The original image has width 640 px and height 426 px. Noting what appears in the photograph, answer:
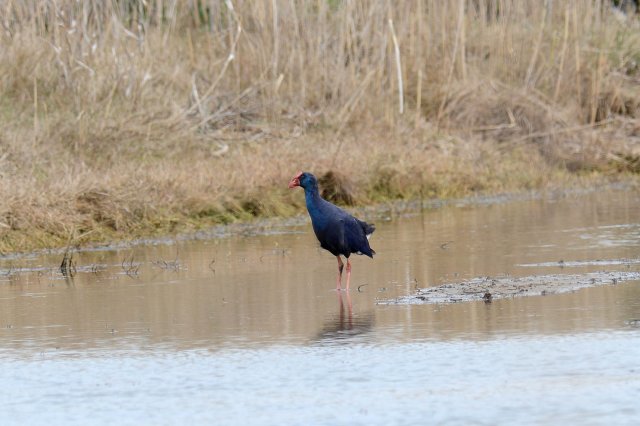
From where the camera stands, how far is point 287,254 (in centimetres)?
1295

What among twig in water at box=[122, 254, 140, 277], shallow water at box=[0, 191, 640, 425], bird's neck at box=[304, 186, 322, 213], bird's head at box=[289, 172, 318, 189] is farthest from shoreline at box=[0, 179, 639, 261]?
bird's neck at box=[304, 186, 322, 213]

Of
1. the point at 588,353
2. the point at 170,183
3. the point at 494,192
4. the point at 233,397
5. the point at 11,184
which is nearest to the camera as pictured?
the point at 233,397

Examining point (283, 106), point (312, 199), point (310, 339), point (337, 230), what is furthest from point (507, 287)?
point (283, 106)

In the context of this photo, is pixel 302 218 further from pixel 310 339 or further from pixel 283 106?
pixel 310 339

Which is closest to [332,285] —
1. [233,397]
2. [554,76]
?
[233,397]

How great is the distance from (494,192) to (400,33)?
3.49m

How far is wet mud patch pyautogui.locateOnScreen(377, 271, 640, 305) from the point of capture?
10.0 meters

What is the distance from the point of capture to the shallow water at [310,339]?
22.4 ft

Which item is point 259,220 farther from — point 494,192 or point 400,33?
point 400,33

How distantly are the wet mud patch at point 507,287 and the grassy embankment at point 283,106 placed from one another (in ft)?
15.1

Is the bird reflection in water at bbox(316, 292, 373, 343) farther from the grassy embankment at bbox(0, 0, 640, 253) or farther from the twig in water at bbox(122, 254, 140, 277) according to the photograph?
the grassy embankment at bbox(0, 0, 640, 253)

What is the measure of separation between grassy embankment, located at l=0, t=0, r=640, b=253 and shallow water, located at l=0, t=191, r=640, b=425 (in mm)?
1747

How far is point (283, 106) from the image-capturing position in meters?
19.8

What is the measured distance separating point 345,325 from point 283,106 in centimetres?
1095
